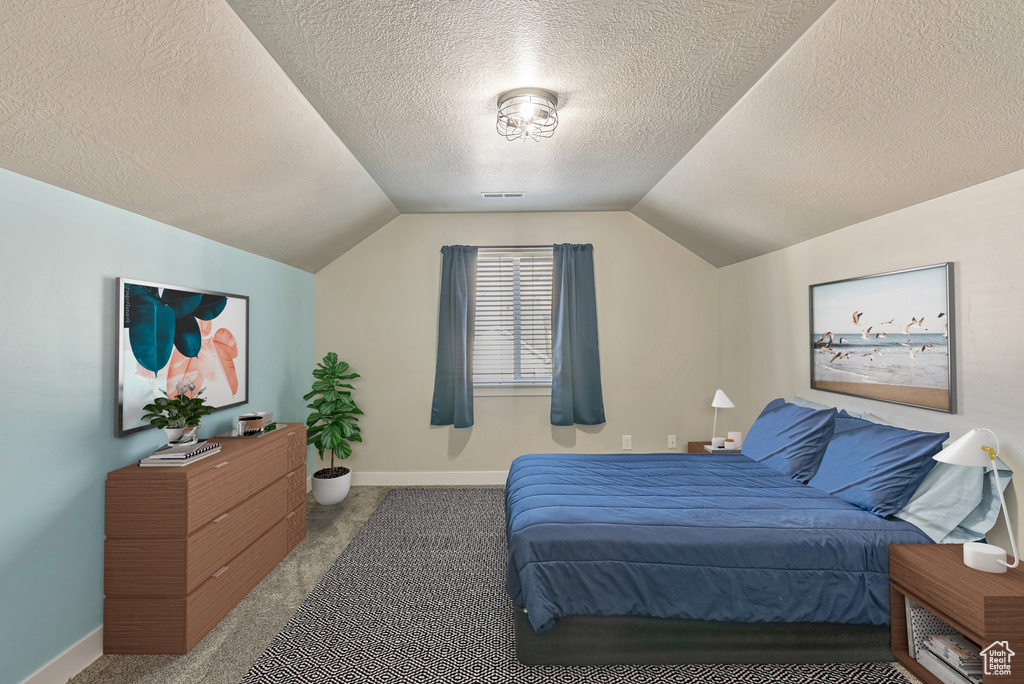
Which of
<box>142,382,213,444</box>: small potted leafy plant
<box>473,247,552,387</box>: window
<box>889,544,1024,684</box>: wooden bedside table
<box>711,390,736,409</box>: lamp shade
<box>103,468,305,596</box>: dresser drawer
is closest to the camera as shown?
<box>889,544,1024,684</box>: wooden bedside table

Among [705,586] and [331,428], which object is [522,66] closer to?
[705,586]

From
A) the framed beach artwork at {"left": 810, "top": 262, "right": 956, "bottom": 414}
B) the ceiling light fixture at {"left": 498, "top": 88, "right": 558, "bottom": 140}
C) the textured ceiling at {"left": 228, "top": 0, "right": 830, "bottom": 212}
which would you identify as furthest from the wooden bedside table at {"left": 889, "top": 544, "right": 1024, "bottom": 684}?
the ceiling light fixture at {"left": 498, "top": 88, "right": 558, "bottom": 140}

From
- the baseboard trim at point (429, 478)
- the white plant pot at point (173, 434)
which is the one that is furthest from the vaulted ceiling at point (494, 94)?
the baseboard trim at point (429, 478)

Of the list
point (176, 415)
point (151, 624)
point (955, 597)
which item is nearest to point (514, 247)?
point (176, 415)

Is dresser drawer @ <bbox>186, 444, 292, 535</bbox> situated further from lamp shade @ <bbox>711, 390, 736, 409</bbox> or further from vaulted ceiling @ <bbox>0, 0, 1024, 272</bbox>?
lamp shade @ <bbox>711, 390, 736, 409</bbox>

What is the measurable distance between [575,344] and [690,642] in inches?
114

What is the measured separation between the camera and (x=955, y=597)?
1780 millimetres

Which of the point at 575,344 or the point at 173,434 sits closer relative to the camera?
the point at 173,434

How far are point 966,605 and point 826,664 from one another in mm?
661

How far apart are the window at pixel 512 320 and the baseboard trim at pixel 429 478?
896 mm

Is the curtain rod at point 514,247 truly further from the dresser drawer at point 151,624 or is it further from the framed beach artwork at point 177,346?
the dresser drawer at point 151,624

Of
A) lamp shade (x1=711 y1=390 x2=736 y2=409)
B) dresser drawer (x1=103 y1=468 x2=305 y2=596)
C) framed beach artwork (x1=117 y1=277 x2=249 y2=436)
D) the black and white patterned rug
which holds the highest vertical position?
framed beach artwork (x1=117 y1=277 x2=249 y2=436)

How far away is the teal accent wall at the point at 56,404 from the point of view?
73.2 inches

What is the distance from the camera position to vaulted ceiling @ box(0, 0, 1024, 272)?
1.61m
